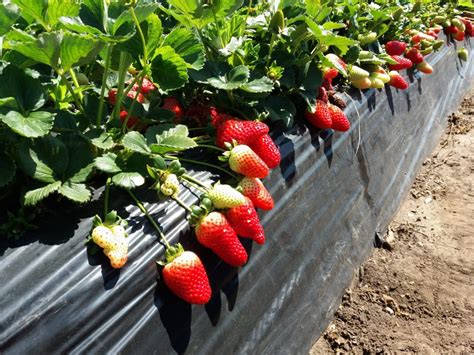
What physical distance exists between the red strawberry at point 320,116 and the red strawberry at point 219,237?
767 millimetres

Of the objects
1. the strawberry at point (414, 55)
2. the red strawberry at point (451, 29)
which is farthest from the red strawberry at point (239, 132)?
the red strawberry at point (451, 29)

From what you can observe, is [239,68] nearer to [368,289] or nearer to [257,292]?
[257,292]

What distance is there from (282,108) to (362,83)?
0.72 meters

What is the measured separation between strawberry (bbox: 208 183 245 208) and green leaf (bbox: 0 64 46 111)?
17.0 inches

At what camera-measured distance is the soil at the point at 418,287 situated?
177cm

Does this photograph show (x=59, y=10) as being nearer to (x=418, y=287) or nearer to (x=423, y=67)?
(x=418, y=287)

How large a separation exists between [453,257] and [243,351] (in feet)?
4.49

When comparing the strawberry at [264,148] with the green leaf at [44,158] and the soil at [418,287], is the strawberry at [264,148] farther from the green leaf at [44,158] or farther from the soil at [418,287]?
the soil at [418,287]

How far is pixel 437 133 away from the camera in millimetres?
3348

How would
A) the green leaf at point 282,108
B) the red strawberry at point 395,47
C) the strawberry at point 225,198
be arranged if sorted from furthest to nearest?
the red strawberry at point 395,47, the green leaf at point 282,108, the strawberry at point 225,198

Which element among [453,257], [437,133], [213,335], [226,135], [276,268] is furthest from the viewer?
[437,133]

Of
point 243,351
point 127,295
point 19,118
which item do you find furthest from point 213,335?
point 19,118

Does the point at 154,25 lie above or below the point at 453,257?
above

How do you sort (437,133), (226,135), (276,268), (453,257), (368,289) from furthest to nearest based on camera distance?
(437,133) < (453,257) < (368,289) < (276,268) < (226,135)
